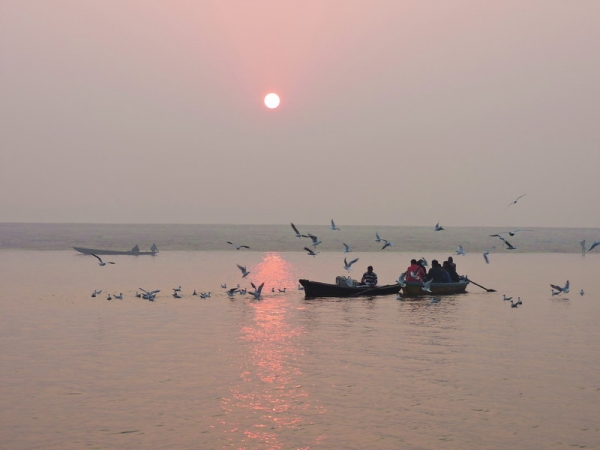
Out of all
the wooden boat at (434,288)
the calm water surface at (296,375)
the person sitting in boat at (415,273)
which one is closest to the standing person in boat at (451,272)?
the wooden boat at (434,288)

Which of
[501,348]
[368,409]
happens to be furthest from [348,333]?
[368,409]

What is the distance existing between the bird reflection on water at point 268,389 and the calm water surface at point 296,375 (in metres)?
0.05

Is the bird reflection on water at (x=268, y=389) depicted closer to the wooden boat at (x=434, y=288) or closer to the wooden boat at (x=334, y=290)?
the wooden boat at (x=334, y=290)

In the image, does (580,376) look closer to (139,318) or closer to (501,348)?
(501,348)

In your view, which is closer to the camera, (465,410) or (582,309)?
(465,410)

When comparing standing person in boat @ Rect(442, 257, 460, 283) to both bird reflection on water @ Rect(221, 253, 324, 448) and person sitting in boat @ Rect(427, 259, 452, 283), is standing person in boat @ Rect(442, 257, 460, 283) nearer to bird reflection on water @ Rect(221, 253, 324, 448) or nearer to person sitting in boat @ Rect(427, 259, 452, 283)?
person sitting in boat @ Rect(427, 259, 452, 283)

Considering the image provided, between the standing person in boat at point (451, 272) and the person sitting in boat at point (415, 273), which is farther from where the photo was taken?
the standing person in boat at point (451, 272)

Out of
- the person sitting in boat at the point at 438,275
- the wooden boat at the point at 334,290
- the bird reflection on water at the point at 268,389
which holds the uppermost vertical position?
the person sitting in boat at the point at 438,275

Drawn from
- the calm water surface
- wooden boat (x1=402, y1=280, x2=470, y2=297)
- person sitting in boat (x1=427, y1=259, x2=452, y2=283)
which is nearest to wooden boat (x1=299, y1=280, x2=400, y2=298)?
wooden boat (x1=402, y1=280, x2=470, y2=297)

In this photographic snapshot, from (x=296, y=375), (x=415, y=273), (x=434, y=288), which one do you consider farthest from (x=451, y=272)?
(x=296, y=375)

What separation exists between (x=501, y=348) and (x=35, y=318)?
18.3 metres

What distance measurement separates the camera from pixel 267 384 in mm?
17906

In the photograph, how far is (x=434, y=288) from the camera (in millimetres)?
41656

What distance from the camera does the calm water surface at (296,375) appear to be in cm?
1402
